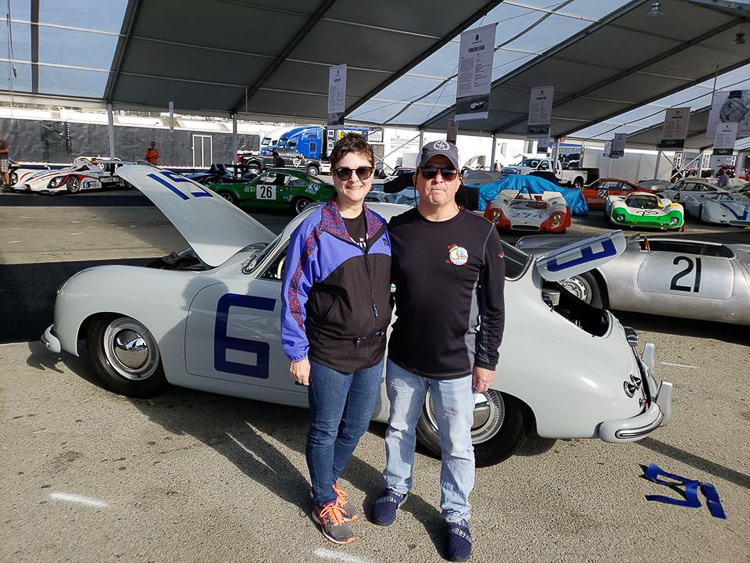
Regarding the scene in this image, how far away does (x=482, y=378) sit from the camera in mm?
2311

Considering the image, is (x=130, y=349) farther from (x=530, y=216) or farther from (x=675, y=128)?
(x=675, y=128)

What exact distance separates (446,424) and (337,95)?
16.0 m

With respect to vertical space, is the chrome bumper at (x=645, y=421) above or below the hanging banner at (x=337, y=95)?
below

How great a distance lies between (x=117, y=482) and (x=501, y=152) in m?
44.9

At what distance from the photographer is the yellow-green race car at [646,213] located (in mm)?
15242

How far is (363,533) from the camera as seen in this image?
8.30 ft

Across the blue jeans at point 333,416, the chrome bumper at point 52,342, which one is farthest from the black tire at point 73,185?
the blue jeans at point 333,416

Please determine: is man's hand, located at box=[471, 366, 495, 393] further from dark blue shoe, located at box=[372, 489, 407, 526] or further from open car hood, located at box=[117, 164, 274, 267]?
open car hood, located at box=[117, 164, 274, 267]

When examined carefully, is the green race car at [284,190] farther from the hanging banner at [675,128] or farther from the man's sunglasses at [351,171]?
the hanging banner at [675,128]

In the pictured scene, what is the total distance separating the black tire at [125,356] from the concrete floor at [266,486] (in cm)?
12

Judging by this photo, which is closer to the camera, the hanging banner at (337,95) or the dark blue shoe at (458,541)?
the dark blue shoe at (458,541)

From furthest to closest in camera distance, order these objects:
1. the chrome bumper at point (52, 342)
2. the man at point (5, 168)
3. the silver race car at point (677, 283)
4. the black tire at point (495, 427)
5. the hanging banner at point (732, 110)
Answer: the hanging banner at point (732, 110), the man at point (5, 168), the silver race car at point (677, 283), the chrome bumper at point (52, 342), the black tire at point (495, 427)

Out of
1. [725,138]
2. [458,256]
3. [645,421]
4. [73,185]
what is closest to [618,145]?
[725,138]

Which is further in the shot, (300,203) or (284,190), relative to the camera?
(300,203)
